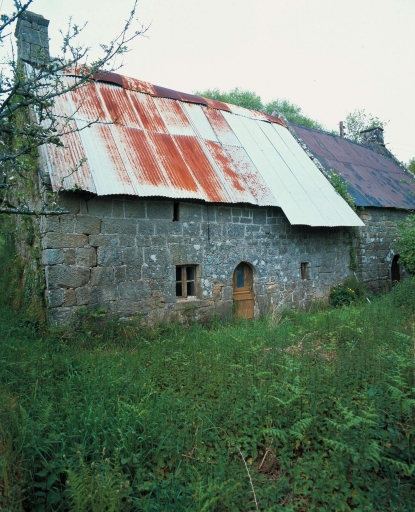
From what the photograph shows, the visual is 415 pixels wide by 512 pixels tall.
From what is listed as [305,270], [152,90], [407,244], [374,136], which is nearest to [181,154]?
[152,90]

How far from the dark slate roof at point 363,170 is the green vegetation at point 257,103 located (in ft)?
47.3

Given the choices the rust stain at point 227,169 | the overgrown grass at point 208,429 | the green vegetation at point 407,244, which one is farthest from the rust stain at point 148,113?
the green vegetation at point 407,244

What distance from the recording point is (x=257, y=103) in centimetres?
3006

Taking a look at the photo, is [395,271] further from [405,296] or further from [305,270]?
[305,270]

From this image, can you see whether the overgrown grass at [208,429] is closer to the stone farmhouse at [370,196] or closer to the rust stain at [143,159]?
the rust stain at [143,159]

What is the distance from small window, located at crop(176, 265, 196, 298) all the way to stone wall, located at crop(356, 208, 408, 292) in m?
6.13

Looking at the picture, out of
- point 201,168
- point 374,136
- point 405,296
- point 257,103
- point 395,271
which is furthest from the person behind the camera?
point 257,103

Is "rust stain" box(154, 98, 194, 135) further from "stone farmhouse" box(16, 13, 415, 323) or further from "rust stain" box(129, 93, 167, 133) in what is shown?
"rust stain" box(129, 93, 167, 133)

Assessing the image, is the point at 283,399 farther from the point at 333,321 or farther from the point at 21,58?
the point at 21,58

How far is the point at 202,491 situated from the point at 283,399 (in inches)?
53.5

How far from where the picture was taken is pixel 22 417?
3244mm

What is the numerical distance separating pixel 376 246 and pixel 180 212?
7696 millimetres

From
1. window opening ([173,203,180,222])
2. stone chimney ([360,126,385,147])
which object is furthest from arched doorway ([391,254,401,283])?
window opening ([173,203,180,222])

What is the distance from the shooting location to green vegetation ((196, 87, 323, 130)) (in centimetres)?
2934
